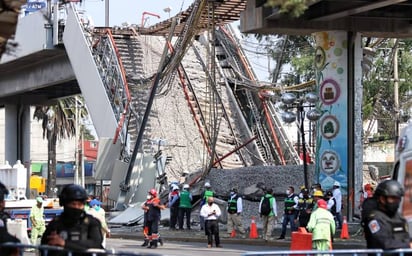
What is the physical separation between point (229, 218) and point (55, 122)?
37986mm

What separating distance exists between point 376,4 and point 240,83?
1825cm

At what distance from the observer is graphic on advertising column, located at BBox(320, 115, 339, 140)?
3425cm

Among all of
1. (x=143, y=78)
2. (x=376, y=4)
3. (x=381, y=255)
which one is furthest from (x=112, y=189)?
(x=381, y=255)

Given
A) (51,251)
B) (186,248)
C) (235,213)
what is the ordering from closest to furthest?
1. (51,251)
2. (186,248)
3. (235,213)

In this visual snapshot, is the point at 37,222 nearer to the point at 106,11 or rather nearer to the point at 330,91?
the point at 330,91

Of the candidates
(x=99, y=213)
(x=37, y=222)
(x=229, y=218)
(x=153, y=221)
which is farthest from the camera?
(x=229, y=218)

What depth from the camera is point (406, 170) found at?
14.8 meters

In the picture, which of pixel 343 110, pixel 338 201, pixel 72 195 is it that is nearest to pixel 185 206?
pixel 338 201

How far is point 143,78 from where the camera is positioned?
47.4 m

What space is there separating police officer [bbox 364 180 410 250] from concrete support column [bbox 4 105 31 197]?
2122 inches

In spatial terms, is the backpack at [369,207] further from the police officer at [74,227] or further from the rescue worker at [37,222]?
the rescue worker at [37,222]

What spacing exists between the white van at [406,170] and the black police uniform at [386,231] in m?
4.08

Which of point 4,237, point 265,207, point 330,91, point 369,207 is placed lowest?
point 265,207

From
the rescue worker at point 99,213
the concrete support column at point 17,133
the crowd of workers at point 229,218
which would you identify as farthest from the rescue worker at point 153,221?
the concrete support column at point 17,133
